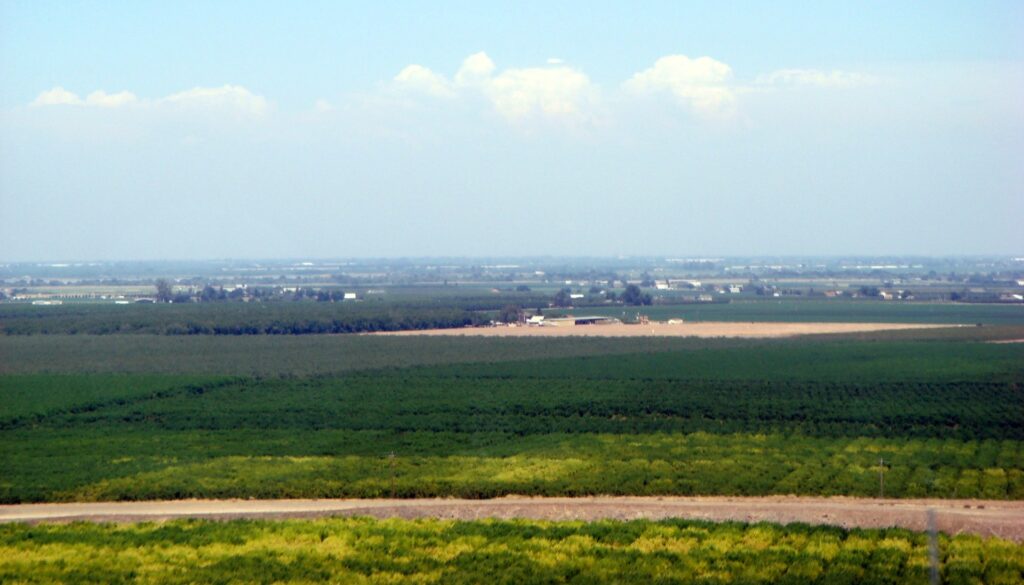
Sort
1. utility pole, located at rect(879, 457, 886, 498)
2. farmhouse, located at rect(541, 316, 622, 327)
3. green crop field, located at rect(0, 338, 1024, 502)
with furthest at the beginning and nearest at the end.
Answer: farmhouse, located at rect(541, 316, 622, 327) < green crop field, located at rect(0, 338, 1024, 502) < utility pole, located at rect(879, 457, 886, 498)

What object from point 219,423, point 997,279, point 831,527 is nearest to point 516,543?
point 831,527

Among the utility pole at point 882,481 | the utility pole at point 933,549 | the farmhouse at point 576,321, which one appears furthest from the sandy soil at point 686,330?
the utility pole at point 933,549

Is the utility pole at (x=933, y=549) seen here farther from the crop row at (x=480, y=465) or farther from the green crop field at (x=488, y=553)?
the crop row at (x=480, y=465)

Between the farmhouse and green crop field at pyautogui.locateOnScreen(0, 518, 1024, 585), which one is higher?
green crop field at pyautogui.locateOnScreen(0, 518, 1024, 585)

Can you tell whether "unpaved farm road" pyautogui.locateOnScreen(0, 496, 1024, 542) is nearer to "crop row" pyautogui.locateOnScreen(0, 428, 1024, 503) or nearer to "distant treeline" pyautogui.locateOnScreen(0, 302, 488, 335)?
"crop row" pyautogui.locateOnScreen(0, 428, 1024, 503)

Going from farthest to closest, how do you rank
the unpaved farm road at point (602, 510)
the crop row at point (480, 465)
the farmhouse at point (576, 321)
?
the farmhouse at point (576, 321) → the crop row at point (480, 465) → the unpaved farm road at point (602, 510)

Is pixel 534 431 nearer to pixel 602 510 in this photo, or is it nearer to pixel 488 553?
pixel 602 510

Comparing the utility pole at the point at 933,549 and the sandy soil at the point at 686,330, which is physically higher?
the utility pole at the point at 933,549

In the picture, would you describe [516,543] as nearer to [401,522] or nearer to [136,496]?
[401,522]

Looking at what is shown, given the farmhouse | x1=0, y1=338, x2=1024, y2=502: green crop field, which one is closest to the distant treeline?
the farmhouse
